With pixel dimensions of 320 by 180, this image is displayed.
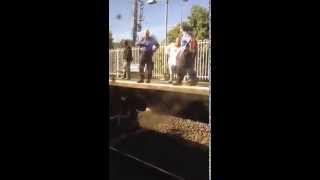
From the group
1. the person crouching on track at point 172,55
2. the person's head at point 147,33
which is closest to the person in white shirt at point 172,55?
the person crouching on track at point 172,55

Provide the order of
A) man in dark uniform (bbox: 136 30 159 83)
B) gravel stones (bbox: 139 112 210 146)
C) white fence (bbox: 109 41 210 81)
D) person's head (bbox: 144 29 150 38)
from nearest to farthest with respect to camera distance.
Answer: person's head (bbox: 144 29 150 38), man in dark uniform (bbox: 136 30 159 83), white fence (bbox: 109 41 210 81), gravel stones (bbox: 139 112 210 146)

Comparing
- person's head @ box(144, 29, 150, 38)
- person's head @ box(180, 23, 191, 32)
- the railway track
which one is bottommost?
the railway track

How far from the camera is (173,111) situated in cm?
285

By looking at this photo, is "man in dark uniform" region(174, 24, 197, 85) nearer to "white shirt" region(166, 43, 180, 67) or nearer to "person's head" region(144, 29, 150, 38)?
"white shirt" region(166, 43, 180, 67)

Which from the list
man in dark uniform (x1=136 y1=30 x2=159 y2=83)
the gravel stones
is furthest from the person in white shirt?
the gravel stones

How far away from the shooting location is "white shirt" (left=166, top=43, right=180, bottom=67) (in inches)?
102

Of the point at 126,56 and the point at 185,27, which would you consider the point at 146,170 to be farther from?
the point at 126,56

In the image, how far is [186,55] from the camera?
272 centimetres

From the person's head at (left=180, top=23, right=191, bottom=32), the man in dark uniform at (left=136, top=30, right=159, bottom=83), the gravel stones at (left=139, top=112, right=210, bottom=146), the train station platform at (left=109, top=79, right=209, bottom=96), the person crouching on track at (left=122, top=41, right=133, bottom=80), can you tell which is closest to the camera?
the person crouching on track at (left=122, top=41, right=133, bottom=80)

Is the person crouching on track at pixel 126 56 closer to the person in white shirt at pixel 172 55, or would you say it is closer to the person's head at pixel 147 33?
the person's head at pixel 147 33

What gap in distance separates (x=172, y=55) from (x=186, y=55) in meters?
0.11
